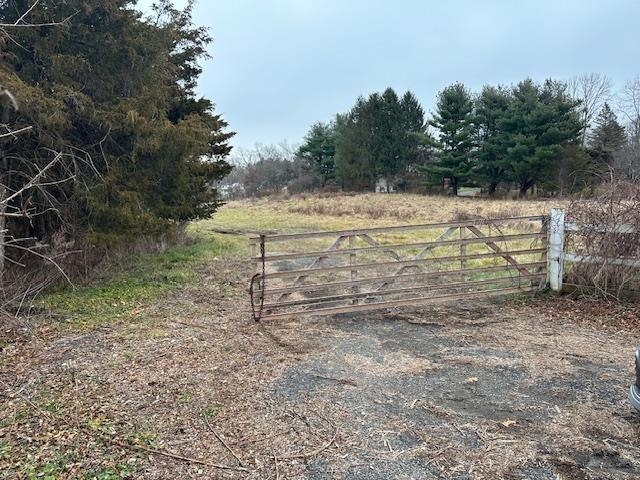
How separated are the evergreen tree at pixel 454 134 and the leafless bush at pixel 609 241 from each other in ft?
91.7

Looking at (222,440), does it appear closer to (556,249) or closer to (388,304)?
(388,304)

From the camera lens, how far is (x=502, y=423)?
3.35 m

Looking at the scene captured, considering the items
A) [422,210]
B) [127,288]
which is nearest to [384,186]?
[422,210]

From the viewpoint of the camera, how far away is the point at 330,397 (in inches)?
152

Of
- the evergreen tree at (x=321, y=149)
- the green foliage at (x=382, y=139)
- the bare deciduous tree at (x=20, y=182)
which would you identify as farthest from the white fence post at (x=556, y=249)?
the evergreen tree at (x=321, y=149)

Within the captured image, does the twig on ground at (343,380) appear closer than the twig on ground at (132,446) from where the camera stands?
No

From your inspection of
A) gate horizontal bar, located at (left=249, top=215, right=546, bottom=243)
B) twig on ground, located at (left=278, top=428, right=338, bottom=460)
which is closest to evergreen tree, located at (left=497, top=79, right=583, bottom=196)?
gate horizontal bar, located at (left=249, top=215, right=546, bottom=243)

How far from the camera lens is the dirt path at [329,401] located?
2.93 m

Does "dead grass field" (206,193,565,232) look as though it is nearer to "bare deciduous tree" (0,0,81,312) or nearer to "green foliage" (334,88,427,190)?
"bare deciduous tree" (0,0,81,312)

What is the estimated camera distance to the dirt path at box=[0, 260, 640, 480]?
2928 mm

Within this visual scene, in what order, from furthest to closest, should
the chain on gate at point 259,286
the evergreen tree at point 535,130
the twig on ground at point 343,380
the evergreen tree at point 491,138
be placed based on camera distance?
the evergreen tree at point 491,138 < the evergreen tree at point 535,130 < the chain on gate at point 259,286 < the twig on ground at point 343,380

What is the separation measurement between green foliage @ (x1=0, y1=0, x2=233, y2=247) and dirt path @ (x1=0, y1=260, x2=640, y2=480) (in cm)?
305

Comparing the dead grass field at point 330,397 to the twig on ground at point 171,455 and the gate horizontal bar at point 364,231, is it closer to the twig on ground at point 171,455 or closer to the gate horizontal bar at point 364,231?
the twig on ground at point 171,455

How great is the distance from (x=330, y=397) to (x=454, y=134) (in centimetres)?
3311
